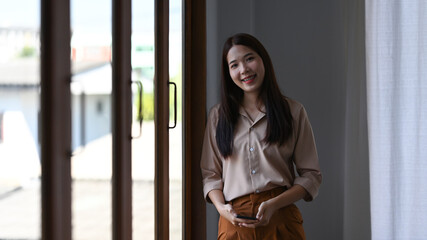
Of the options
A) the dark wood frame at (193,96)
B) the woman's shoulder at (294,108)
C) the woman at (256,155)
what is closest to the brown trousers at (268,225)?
the woman at (256,155)

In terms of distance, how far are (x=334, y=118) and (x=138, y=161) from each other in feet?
4.94

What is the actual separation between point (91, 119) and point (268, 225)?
75 centimetres

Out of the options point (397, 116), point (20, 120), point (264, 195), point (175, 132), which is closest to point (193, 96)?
point (175, 132)

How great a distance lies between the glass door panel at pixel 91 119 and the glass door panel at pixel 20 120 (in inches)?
6.2

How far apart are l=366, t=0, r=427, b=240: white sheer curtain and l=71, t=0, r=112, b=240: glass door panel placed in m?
1.67

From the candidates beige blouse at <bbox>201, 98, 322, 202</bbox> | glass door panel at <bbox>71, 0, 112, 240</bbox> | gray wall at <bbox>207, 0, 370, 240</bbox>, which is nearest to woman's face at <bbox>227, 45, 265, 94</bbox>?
beige blouse at <bbox>201, 98, 322, 202</bbox>

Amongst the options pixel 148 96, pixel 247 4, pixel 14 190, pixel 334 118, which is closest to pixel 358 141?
pixel 334 118

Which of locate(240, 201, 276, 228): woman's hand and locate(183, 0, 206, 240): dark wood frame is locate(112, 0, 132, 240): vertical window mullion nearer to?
locate(240, 201, 276, 228): woman's hand

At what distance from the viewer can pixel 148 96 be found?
1.94 m

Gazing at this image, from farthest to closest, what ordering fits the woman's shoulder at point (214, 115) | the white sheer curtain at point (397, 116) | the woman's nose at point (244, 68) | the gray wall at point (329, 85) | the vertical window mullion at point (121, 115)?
the gray wall at point (329, 85) < the white sheer curtain at point (397, 116) < the woman's shoulder at point (214, 115) < the woman's nose at point (244, 68) < the vertical window mullion at point (121, 115)

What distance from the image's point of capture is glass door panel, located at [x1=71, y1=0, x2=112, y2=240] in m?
1.34

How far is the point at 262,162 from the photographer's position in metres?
1.84

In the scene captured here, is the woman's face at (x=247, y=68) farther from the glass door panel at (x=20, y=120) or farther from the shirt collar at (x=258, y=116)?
the glass door panel at (x=20, y=120)

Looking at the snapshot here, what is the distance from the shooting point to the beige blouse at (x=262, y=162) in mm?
1830
